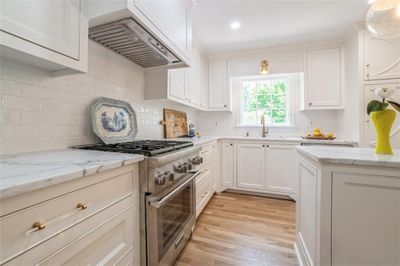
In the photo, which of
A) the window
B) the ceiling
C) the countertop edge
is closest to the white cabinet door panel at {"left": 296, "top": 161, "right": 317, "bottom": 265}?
the countertop edge

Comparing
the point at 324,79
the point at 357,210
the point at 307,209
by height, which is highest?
the point at 324,79

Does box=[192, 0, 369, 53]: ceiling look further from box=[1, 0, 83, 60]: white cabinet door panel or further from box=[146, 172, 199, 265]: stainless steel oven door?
box=[146, 172, 199, 265]: stainless steel oven door

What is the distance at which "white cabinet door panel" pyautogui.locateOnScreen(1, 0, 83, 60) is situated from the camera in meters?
0.75

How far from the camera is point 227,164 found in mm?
3148

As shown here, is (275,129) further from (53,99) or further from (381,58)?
(53,99)

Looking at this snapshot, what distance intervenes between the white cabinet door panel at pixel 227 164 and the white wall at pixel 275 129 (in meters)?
0.63

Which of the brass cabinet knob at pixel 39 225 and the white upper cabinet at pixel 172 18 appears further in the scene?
the white upper cabinet at pixel 172 18

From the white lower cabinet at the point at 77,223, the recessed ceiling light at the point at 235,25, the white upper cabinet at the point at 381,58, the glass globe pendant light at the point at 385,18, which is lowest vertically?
the white lower cabinet at the point at 77,223

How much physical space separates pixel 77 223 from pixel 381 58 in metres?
3.54

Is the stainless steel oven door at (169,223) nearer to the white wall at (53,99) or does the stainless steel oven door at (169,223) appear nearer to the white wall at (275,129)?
the white wall at (53,99)

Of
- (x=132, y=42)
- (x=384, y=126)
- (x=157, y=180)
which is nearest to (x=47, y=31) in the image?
(x=132, y=42)

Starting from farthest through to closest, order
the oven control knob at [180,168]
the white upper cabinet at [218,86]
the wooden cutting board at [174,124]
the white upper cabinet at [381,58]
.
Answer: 1. the white upper cabinet at [218,86]
2. the wooden cutting board at [174,124]
3. the white upper cabinet at [381,58]
4. the oven control knob at [180,168]

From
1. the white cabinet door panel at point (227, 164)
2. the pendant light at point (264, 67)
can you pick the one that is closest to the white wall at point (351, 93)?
the pendant light at point (264, 67)

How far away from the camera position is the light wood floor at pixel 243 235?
1.54 meters
